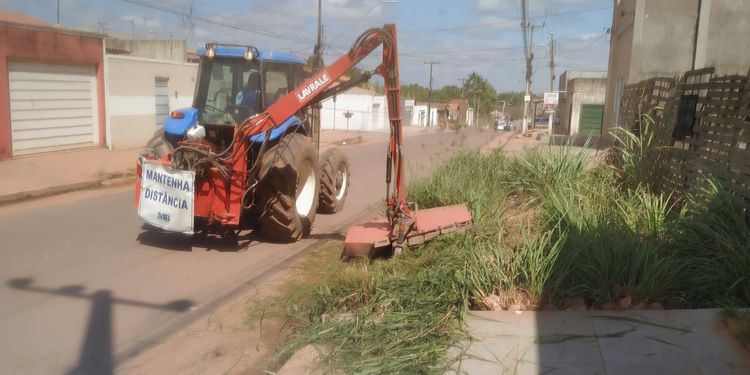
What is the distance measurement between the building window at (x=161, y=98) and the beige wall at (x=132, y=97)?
142 mm

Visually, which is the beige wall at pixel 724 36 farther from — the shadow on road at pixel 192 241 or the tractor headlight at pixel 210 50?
the shadow on road at pixel 192 241

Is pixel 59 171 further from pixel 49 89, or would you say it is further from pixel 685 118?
pixel 685 118

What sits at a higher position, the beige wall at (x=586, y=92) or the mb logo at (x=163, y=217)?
the beige wall at (x=586, y=92)

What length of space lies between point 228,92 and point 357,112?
36295 millimetres

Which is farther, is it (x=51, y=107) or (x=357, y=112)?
(x=357, y=112)

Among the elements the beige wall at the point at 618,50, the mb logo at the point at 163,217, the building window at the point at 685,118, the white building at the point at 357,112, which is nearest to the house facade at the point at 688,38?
the beige wall at the point at 618,50

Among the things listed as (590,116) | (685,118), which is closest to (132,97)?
(685,118)

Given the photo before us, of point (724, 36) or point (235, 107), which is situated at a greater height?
point (724, 36)

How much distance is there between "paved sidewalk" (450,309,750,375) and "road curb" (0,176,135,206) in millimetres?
9177

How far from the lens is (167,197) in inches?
290

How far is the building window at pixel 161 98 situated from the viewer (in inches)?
819

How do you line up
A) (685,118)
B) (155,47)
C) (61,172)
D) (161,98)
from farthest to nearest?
(155,47)
(161,98)
(61,172)
(685,118)

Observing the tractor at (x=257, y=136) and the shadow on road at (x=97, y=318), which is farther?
the tractor at (x=257, y=136)

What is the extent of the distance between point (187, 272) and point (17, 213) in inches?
179
